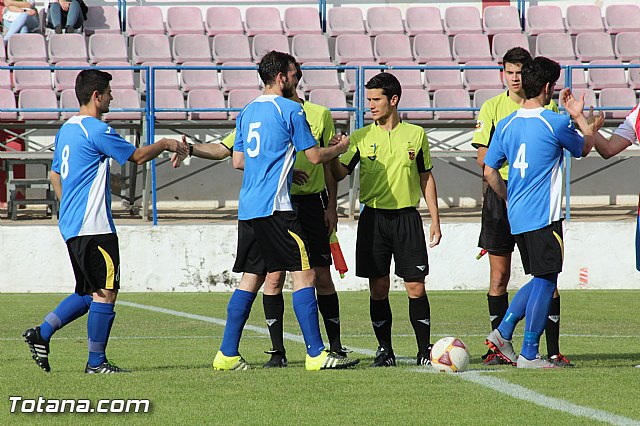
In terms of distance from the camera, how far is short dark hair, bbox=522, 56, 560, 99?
623 centimetres

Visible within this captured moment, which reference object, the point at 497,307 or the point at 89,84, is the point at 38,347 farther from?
the point at 497,307

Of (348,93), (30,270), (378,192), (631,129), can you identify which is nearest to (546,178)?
(631,129)

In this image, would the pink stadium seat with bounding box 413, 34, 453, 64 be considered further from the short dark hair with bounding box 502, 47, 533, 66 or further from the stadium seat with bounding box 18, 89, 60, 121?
the short dark hair with bounding box 502, 47, 533, 66

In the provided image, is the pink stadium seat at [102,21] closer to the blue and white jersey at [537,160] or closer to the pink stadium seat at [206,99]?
the pink stadium seat at [206,99]

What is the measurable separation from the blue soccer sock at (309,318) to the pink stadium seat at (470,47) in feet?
37.5

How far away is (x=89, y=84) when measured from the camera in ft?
20.8

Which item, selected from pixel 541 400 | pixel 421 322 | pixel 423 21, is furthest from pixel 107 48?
pixel 541 400

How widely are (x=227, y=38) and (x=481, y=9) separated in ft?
17.0

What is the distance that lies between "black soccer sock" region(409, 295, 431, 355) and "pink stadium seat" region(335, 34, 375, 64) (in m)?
10.5

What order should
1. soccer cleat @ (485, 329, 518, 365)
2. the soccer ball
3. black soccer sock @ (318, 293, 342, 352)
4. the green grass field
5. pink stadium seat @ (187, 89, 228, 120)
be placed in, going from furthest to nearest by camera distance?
1. pink stadium seat @ (187, 89, 228, 120)
2. black soccer sock @ (318, 293, 342, 352)
3. soccer cleat @ (485, 329, 518, 365)
4. the soccer ball
5. the green grass field

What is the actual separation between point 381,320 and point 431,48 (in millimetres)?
11105

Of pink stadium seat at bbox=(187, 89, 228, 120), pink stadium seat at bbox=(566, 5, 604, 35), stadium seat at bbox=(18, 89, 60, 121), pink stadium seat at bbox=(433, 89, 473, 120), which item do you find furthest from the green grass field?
pink stadium seat at bbox=(566, 5, 604, 35)

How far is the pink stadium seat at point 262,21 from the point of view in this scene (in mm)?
17859

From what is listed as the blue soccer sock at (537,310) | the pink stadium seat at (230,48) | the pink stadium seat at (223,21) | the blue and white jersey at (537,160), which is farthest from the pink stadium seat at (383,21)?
the blue soccer sock at (537,310)
